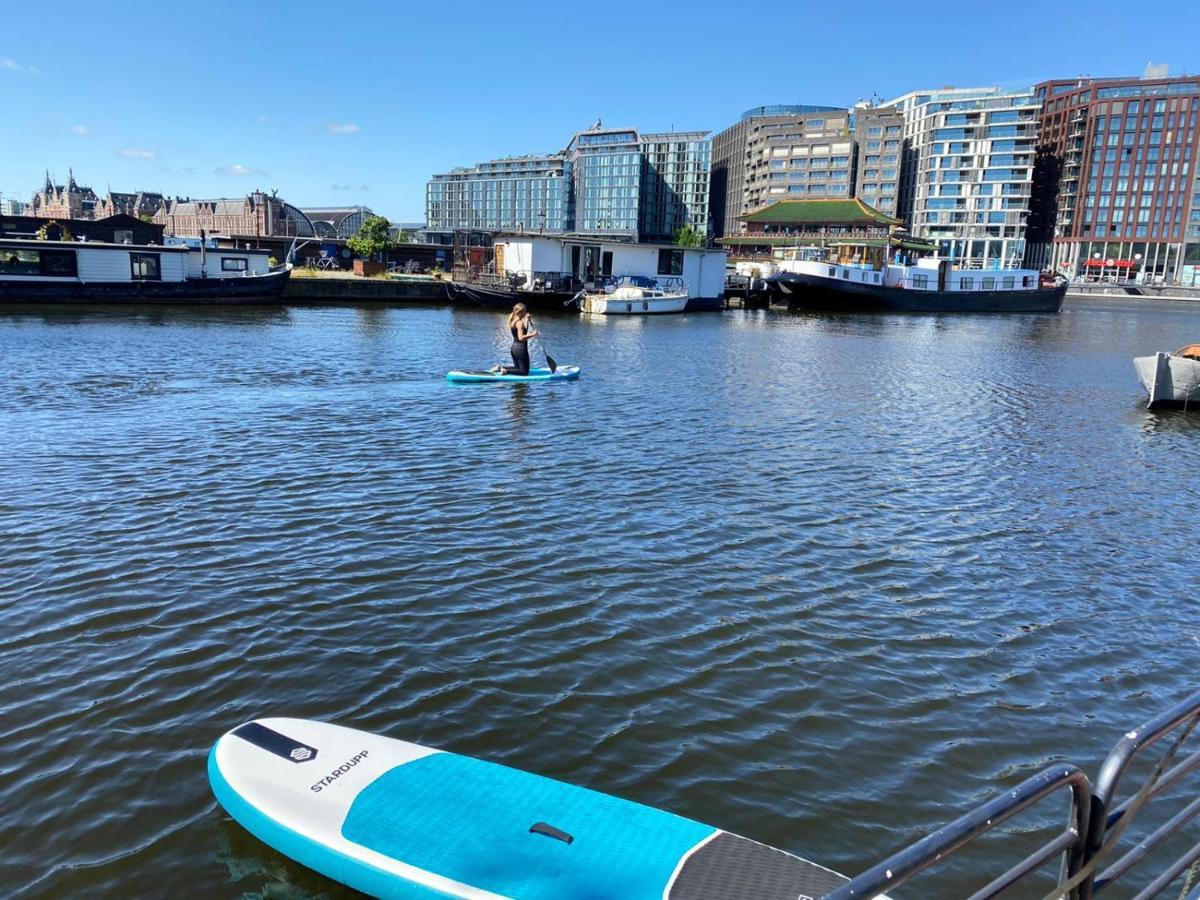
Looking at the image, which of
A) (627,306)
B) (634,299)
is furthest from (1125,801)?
(634,299)

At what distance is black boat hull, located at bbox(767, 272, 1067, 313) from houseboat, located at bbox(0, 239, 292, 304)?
40909mm

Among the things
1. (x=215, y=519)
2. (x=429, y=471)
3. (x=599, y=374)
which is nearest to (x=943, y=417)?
(x=599, y=374)

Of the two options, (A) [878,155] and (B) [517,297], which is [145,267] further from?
(A) [878,155]

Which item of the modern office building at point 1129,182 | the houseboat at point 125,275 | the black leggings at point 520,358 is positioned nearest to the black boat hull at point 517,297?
the houseboat at point 125,275

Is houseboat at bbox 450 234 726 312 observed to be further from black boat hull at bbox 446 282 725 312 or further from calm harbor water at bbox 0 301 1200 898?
calm harbor water at bbox 0 301 1200 898

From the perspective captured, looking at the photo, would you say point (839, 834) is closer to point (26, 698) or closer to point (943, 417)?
point (26, 698)

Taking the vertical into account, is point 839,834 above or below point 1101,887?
below

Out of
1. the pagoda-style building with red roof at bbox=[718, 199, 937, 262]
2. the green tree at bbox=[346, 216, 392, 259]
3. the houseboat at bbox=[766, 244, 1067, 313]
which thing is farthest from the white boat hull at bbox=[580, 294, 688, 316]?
the pagoda-style building with red roof at bbox=[718, 199, 937, 262]

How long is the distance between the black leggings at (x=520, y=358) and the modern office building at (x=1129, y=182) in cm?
16954

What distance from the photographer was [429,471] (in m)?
15.2

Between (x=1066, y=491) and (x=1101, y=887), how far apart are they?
46.2 ft

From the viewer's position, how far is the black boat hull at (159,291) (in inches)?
1917

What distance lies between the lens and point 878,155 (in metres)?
166

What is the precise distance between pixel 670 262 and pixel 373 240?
109 feet
